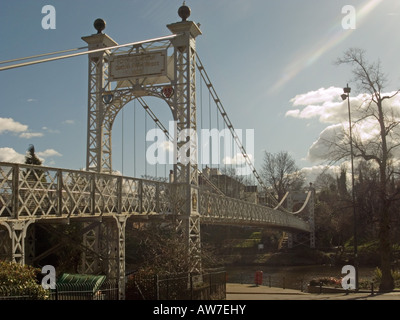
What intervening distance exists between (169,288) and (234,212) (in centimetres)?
1711

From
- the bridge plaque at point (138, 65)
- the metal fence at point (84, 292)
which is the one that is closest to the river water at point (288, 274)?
the bridge plaque at point (138, 65)

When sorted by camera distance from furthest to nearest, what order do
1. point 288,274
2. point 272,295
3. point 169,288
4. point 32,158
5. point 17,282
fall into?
point 288,274
point 32,158
point 272,295
point 169,288
point 17,282

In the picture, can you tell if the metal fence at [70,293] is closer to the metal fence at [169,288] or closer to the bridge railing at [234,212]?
the metal fence at [169,288]

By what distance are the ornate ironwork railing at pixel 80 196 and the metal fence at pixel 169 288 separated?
2.82m

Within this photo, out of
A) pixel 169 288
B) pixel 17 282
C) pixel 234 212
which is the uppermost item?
pixel 234 212

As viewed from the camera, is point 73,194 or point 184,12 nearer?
point 73,194

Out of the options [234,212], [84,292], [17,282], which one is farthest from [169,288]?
[234,212]

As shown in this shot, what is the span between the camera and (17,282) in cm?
1173

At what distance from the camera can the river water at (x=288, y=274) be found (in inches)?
1642

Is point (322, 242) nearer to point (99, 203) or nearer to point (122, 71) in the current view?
point (122, 71)

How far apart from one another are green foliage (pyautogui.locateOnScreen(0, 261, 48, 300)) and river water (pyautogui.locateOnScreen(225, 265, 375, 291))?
29.2m

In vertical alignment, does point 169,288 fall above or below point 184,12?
below

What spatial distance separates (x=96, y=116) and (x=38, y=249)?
8602 millimetres

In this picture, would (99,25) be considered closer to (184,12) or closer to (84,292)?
(184,12)
